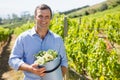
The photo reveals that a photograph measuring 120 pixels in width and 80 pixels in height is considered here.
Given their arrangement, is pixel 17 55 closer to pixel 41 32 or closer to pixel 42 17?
pixel 41 32

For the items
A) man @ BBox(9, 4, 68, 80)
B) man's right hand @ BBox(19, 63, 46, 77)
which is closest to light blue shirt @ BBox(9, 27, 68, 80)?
man @ BBox(9, 4, 68, 80)

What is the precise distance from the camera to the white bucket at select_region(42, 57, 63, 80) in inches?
118

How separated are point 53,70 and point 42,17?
59 cm

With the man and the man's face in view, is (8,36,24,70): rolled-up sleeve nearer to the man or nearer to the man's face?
the man

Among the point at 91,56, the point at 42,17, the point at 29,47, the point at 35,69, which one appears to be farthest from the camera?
the point at 91,56

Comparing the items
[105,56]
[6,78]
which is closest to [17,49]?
[105,56]

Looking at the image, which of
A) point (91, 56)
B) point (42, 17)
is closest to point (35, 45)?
point (42, 17)

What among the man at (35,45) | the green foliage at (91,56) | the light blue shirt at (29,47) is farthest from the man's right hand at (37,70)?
the green foliage at (91,56)

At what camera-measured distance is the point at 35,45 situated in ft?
10.4

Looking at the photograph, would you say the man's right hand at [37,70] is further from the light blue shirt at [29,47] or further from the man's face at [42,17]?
the man's face at [42,17]

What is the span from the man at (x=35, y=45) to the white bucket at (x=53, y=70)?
0.07m

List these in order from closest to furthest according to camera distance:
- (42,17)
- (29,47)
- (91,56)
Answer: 1. (42,17)
2. (29,47)
3. (91,56)

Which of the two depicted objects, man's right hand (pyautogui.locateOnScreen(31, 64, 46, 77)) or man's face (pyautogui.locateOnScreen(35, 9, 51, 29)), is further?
man's face (pyautogui.locateOnScreen(35, 9, 51, 29))

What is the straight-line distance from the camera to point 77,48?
8312mm
